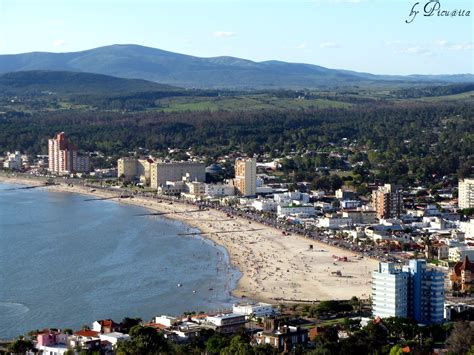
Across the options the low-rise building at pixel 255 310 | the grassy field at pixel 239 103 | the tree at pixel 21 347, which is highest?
the grassy field at pixel 239 103

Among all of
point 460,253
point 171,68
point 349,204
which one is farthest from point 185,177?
point 171,68

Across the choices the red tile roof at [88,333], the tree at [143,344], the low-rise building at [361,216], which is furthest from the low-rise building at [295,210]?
the tree at [143,344]

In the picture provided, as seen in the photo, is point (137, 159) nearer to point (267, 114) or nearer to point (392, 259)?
point (392, 259)

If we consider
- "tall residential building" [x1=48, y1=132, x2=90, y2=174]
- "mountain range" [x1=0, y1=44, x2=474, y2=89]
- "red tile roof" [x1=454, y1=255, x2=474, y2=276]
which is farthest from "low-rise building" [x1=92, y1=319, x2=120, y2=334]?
"mountain range" [x1=0, y1=44, x2=474, y2=89]

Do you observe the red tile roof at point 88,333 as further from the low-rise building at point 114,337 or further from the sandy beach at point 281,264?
the sandy beach at point 281,264

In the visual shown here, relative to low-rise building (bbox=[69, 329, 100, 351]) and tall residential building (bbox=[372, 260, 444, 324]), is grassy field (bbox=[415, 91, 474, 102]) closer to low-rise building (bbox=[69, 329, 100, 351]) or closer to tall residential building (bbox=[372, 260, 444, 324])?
tall residential building (bbox=[372, 260, 444, 324])

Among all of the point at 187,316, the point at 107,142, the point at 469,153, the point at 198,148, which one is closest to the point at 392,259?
the point at 187,316
